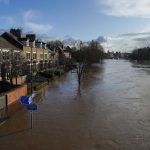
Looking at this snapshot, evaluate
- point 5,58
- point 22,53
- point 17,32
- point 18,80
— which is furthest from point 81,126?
point 17,32

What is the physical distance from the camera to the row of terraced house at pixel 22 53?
46.1 metres

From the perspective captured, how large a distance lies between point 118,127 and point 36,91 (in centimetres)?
1975

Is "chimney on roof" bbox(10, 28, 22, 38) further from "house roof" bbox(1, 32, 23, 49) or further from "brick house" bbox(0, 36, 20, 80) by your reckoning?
"brick house" bbox(0, 36, 20, 80)

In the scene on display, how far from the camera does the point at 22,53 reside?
5788 centimetres

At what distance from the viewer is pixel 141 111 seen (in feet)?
93.1

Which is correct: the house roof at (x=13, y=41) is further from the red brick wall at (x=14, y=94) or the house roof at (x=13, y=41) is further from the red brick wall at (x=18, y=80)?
the red brick wall at (x=14, y=94)

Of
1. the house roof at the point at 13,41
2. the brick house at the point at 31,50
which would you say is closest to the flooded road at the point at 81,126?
the brick house at the point at 31,50

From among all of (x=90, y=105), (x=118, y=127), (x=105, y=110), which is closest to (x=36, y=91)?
(x=90, y=105)

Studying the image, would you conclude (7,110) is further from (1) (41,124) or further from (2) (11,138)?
(2) (11,138)

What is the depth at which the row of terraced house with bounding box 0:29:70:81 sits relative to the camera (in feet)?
151

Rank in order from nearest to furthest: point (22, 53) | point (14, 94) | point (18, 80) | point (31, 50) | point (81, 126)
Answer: point (81, 126) < point (14, 94) < point (18, 80) < point (31, 50) < point (22, 53)

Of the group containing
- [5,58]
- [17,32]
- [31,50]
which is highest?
[17,32]

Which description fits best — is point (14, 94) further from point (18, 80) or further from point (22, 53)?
point (22, 53)

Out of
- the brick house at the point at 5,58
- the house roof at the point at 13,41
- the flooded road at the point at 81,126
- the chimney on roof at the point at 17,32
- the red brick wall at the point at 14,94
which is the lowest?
the flooded road at the point at 81,126
